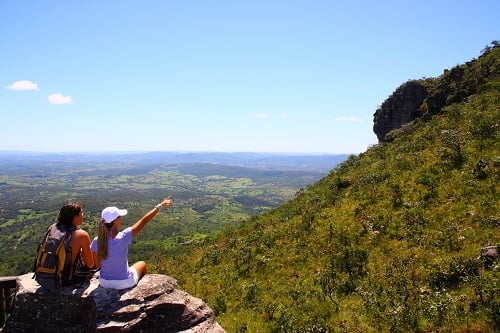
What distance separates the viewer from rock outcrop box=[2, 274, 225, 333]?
7953mm

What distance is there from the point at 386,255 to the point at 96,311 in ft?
45.6

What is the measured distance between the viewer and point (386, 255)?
17.2m

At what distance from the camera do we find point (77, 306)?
8.10 metres

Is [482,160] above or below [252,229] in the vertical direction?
above

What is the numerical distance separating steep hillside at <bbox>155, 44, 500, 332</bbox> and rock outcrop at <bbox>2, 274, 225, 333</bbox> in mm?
6259

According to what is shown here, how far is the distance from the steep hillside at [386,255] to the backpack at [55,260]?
8248 millimetres

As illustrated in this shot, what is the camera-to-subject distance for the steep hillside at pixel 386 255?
1255cm

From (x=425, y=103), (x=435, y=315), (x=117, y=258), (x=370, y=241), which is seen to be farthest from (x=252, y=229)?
(x=425, y=103)

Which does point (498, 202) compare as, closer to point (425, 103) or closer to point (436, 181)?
point (436, 181)

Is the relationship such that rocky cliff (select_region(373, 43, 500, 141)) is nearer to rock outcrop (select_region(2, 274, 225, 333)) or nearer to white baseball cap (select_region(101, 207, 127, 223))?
rock outcrop (select_region(2, 274, 225, 333))

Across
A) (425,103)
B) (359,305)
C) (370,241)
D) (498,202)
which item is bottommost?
(359,305)

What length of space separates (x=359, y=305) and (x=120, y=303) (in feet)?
31.5

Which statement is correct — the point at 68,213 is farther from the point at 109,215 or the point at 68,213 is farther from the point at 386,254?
the point at 386,254

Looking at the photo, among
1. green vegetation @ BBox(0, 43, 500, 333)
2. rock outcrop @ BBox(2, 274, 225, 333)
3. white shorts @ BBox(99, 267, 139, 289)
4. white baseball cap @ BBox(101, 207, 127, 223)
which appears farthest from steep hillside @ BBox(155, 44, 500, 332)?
white baseball cap @ BBox(101, 207, 127, 223)
